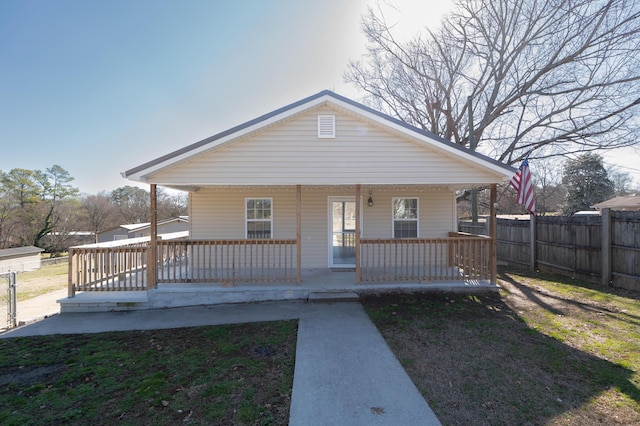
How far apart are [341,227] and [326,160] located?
288cm

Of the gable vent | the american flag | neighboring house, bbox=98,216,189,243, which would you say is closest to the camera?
the gable vent

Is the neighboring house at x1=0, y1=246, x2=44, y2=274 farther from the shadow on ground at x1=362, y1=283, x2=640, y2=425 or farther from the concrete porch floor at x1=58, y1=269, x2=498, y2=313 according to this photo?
the shadow on ground at x1=362, y1=283, x2=640, y2=425

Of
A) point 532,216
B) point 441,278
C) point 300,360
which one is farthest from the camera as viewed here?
point 532,216

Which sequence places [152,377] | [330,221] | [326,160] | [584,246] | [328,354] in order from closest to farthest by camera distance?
[152,377] → [328,354] → [326,160] → [584,246] → [330,221]

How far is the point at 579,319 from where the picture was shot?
5.50 m

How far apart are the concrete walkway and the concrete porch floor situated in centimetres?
21

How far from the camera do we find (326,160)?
6.95 metres

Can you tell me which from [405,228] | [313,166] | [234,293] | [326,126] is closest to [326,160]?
[313,166]

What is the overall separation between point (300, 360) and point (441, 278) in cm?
480

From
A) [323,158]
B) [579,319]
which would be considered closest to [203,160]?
[323,158]

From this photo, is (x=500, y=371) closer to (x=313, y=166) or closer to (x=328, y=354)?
(x=328, y=354)

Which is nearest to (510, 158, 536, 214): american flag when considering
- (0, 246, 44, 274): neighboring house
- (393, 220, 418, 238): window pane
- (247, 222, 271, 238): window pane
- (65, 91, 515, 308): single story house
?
(65, 91, 515, 308): single story house

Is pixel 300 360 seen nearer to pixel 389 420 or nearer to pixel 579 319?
pixel 389 420

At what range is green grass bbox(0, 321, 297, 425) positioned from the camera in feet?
9.64
